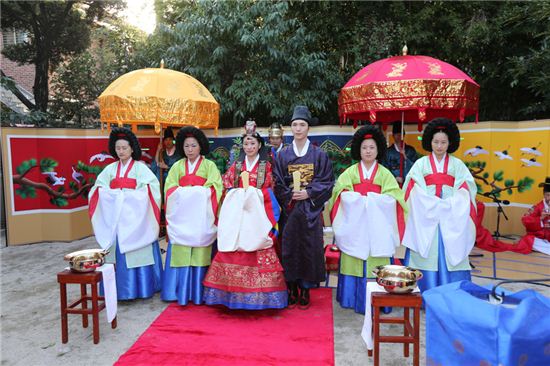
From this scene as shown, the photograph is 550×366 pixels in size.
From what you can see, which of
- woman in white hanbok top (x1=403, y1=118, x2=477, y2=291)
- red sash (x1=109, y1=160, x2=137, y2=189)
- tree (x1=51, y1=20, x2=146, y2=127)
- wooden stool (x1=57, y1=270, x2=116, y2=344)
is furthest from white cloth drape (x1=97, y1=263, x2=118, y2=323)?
tree (x1=51, y1=20, x2=146, y2=127)

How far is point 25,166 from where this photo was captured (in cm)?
789

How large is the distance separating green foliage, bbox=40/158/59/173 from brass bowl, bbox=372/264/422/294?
274 inches

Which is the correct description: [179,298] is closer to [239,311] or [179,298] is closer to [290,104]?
[239,311]

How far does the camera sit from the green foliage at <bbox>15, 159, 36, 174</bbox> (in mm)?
7826

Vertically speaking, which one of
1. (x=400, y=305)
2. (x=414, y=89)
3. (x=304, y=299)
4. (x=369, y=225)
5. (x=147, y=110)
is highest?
(x=414, y=89)

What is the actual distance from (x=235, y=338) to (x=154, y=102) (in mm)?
3193

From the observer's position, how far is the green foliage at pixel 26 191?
786 cm

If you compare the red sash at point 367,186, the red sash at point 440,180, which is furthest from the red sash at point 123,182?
the red sash at point 440,180

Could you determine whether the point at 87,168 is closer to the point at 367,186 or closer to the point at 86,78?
the point at 367,186

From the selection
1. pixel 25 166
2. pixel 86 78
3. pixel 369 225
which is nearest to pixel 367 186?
pixel 369 225

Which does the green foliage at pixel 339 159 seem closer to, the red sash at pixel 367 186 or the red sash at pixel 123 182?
the red sash at pixel 367 186

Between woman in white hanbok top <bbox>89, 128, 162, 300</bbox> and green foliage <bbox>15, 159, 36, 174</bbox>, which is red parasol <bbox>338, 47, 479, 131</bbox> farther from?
green foliage <bbox>15, 159, 36, 174</bbox>

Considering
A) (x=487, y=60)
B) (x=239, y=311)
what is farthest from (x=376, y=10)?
(x=239, y=311)

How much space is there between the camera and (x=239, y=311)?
4.71 meters
